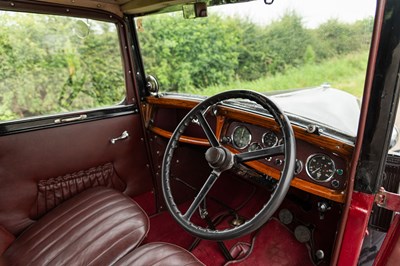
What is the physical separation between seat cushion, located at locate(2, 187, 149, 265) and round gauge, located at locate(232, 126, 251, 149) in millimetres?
628

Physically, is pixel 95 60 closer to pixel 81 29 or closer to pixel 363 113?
pixel 81 29

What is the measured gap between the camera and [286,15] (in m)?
1.65

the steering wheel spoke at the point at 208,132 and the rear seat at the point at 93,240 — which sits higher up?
the steering wheel spoke at the point at 208,132

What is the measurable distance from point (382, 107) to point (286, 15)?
0.96 meters

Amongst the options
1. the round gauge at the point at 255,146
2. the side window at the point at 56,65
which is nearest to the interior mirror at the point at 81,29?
the side window at the point at 56,65

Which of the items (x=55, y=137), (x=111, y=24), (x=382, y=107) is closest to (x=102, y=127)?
(x=55, y=137)

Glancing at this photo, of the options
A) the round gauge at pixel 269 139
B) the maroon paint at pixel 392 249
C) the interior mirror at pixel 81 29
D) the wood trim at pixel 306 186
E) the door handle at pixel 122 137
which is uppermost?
the interior mirror at pixel 81 29

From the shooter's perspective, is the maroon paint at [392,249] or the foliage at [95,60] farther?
the foliage at [95,60]

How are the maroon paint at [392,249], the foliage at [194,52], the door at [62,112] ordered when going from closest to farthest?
the maroon paint at [392,249] → the door at [62,112] → the foliage at [194,52]

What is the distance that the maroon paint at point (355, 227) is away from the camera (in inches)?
40.7

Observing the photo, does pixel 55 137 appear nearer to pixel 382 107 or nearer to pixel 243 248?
pixel 243 248

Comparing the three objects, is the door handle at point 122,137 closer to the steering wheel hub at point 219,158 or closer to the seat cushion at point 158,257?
the seat cushion at point 158,257

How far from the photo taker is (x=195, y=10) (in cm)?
159

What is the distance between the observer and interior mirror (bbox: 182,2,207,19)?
1.57 m
